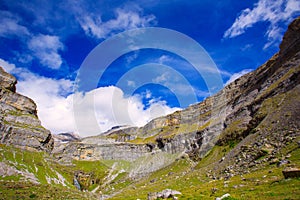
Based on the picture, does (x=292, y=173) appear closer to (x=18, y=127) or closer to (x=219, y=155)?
(x=219, y=155)

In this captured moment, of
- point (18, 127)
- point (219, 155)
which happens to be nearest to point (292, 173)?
point (219, 155)

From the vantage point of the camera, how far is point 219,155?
3322 inches

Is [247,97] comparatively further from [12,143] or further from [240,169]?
[12,143]

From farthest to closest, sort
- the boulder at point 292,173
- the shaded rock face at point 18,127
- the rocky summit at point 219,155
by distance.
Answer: the shaded rock face at point 18,127, the rocky summit at point 219,155, the boulder at point 292,173

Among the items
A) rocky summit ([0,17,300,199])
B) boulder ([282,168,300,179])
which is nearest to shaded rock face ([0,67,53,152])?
rocky summit ([0,17,300,199])

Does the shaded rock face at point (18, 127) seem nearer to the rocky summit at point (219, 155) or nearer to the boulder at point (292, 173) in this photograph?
the rocky summit at point (219, 155)

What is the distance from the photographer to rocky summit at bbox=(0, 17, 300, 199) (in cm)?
2823

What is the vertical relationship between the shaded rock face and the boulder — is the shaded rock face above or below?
above

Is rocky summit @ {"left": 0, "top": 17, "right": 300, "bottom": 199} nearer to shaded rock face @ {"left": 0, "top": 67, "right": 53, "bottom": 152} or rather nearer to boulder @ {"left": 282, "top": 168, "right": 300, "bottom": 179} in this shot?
boulder @ {"left": 282, "top": 168, "right": 300, "bottom": 179}

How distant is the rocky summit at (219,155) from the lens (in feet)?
92.6

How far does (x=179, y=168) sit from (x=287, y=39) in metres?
91.3

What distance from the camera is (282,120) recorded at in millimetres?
47969

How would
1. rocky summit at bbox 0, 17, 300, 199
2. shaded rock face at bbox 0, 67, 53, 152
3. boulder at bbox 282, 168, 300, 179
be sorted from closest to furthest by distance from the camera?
boulder at bbox 282, 168, 300, 179 → rocky summit at bbox 0, 17, 300, 199 → shaded rock face at bbox 0, 67, 53, 152

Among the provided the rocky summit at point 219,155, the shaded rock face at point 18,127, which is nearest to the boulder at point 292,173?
the rocky summit at point 219,155
